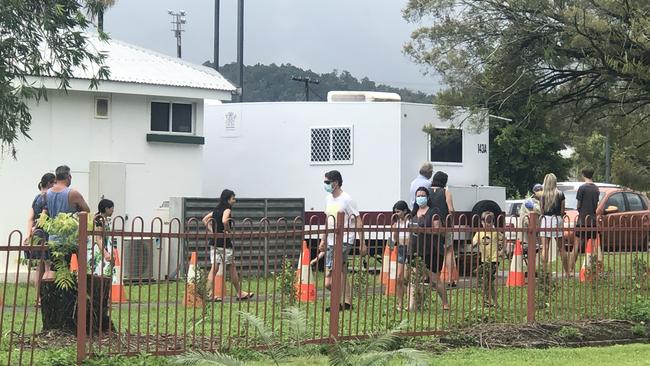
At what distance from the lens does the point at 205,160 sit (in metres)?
20.7

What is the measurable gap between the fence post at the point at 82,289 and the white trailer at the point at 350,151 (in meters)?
10.6

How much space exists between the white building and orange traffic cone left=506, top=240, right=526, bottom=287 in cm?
880

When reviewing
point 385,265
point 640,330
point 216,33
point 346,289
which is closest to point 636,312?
point 640,330

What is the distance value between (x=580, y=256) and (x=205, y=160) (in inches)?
416

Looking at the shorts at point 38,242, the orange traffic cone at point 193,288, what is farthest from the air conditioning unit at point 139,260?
the shorts at point 38,242

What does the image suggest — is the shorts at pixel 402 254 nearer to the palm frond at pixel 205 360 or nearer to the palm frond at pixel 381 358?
the palm frond at pixel 381 358

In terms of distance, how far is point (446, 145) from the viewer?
768 inches

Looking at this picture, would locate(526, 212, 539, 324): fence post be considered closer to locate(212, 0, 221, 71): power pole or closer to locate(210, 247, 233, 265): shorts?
locate(210, 247, 233, 265): shorts

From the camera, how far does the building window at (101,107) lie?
18420 millimetres

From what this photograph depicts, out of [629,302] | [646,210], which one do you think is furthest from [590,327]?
[646,210]

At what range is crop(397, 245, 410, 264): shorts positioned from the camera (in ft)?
34.2

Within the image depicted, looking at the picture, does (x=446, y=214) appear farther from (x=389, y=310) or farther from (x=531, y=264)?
(x=389, y=310)

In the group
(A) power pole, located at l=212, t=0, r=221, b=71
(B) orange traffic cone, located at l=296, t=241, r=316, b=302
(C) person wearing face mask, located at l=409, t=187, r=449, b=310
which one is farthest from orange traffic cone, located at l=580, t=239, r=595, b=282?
(A) power pole, located at l=212, t=0, r=221, b=71

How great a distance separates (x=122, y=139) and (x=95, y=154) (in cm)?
62
